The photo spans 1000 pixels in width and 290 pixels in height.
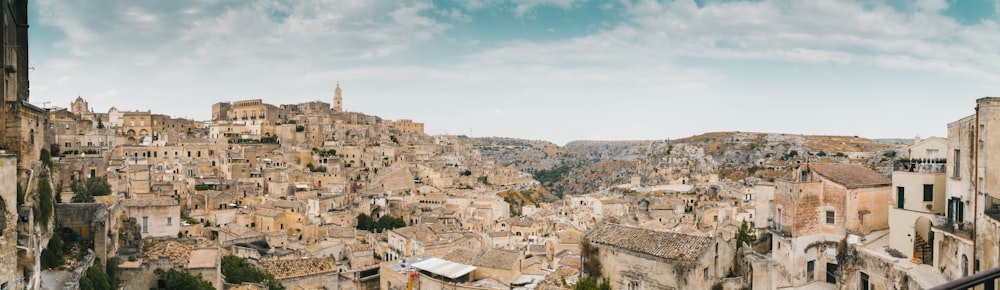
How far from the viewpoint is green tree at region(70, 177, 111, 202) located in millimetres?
21517

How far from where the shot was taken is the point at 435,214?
4334 cm

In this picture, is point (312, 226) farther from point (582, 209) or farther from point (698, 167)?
point (698, 167)

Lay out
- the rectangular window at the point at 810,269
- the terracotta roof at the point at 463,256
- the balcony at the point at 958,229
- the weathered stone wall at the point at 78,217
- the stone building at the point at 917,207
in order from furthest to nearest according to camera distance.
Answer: the terracotta roof at the point at 463,256
the rectangular window at the point at 810,269
the weathered stone wall at the point at 78,217
the stone building at the point at 917,207
the balcony at the point at 958,229

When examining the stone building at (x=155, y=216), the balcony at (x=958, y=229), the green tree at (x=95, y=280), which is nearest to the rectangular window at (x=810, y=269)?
the balcony at (x=958, y=229)

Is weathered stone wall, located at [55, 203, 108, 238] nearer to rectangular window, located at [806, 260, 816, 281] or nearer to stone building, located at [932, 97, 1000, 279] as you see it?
rectangular window, located at [806, 260, 816, 281]

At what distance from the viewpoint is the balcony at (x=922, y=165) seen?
14961 mm

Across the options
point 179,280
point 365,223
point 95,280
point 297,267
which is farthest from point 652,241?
point 365,223

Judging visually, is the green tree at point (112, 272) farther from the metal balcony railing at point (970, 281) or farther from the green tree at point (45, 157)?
the metal balcony railing at point (970, 281)

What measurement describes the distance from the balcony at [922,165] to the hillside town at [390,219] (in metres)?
0.06

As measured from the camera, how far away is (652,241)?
16125 mm

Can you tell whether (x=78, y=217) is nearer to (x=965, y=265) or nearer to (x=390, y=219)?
(x=965, y=265)

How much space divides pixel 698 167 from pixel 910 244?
6874 cm

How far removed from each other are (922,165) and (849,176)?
2.13 meters

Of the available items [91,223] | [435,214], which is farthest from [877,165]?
[91,223]
